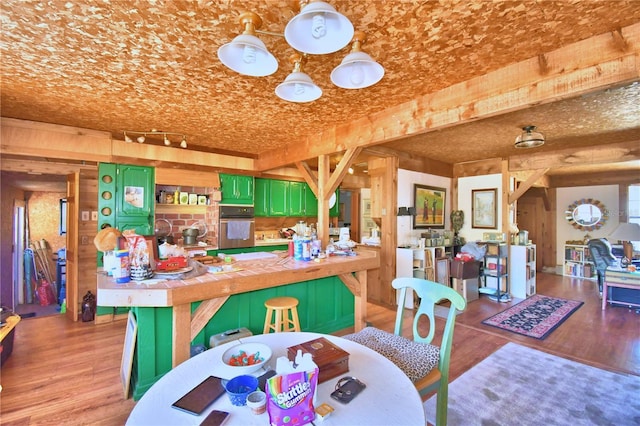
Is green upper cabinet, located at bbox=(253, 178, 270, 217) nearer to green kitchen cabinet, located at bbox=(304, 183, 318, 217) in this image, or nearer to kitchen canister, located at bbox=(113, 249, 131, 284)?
green kitchen cabinet, located at bbox=(304, 183, 318, 217)

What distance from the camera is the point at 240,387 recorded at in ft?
3.51

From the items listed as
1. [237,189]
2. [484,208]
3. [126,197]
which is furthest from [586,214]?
[126,197]

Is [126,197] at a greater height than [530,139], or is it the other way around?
[530,139]

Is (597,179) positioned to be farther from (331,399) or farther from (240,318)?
(331,399)

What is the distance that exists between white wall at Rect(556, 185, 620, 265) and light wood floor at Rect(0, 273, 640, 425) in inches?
142

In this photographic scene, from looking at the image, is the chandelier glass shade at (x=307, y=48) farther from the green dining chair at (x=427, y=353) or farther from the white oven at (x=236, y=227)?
the white oven at (x=236, y=227)

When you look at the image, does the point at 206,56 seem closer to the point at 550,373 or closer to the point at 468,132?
the point at 468,132

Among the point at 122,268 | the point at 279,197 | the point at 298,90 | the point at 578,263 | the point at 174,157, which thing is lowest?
the point at 578,263

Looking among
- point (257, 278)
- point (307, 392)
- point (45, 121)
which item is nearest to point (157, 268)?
point (257, 278)

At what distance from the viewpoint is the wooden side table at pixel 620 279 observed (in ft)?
14.7

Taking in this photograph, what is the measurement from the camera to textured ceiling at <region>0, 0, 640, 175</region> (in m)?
1.54

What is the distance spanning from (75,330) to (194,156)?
280 cm

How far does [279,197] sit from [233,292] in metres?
3.57

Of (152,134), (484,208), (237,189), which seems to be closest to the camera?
(152,134)
